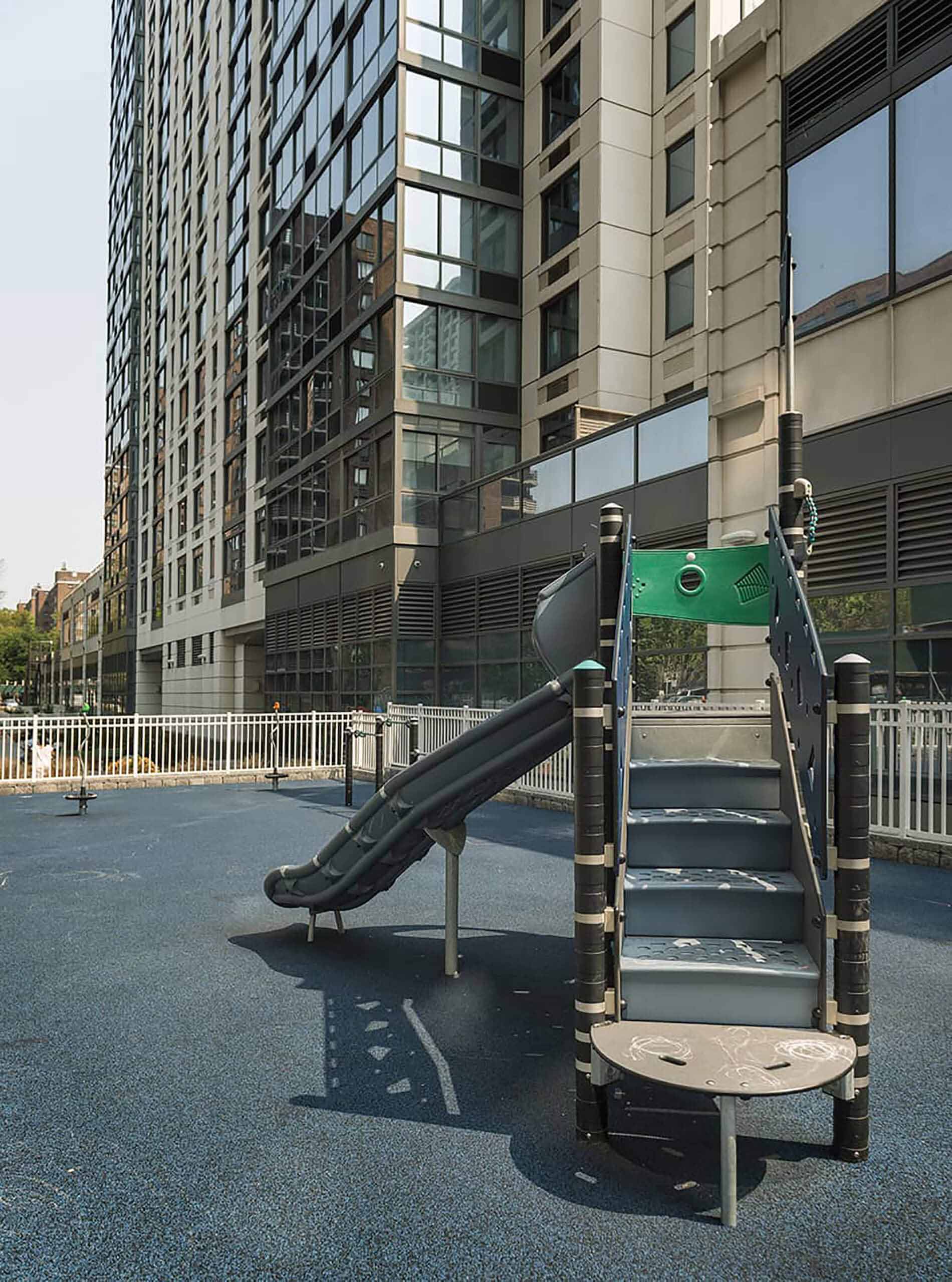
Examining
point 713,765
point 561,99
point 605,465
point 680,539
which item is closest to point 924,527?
point 680,539

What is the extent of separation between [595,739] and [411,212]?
22724mm

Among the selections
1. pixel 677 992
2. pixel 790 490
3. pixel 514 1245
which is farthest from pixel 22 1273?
pixel 790 490

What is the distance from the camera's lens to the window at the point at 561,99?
23359 mm

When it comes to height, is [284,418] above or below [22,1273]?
above

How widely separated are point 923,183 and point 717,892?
454 inches

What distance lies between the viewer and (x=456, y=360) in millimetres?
24172

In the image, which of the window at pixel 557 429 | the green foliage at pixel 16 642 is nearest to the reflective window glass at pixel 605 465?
the window at pixel 557 429

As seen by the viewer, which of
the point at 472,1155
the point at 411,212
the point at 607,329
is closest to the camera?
the point at 472,1155

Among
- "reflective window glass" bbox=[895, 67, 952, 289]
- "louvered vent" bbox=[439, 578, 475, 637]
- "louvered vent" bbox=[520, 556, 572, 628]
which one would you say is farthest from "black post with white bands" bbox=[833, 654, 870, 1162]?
"louvered vent" bbox=[439, 578, 475, 637]

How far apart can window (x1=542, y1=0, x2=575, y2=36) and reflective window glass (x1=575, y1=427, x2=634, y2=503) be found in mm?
12725

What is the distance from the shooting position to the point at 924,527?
483 inches

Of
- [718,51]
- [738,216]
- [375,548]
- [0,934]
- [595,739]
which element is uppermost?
[718,51]

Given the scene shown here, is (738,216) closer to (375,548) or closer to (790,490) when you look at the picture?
(790,490)

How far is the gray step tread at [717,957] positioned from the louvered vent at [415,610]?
19263 mm
